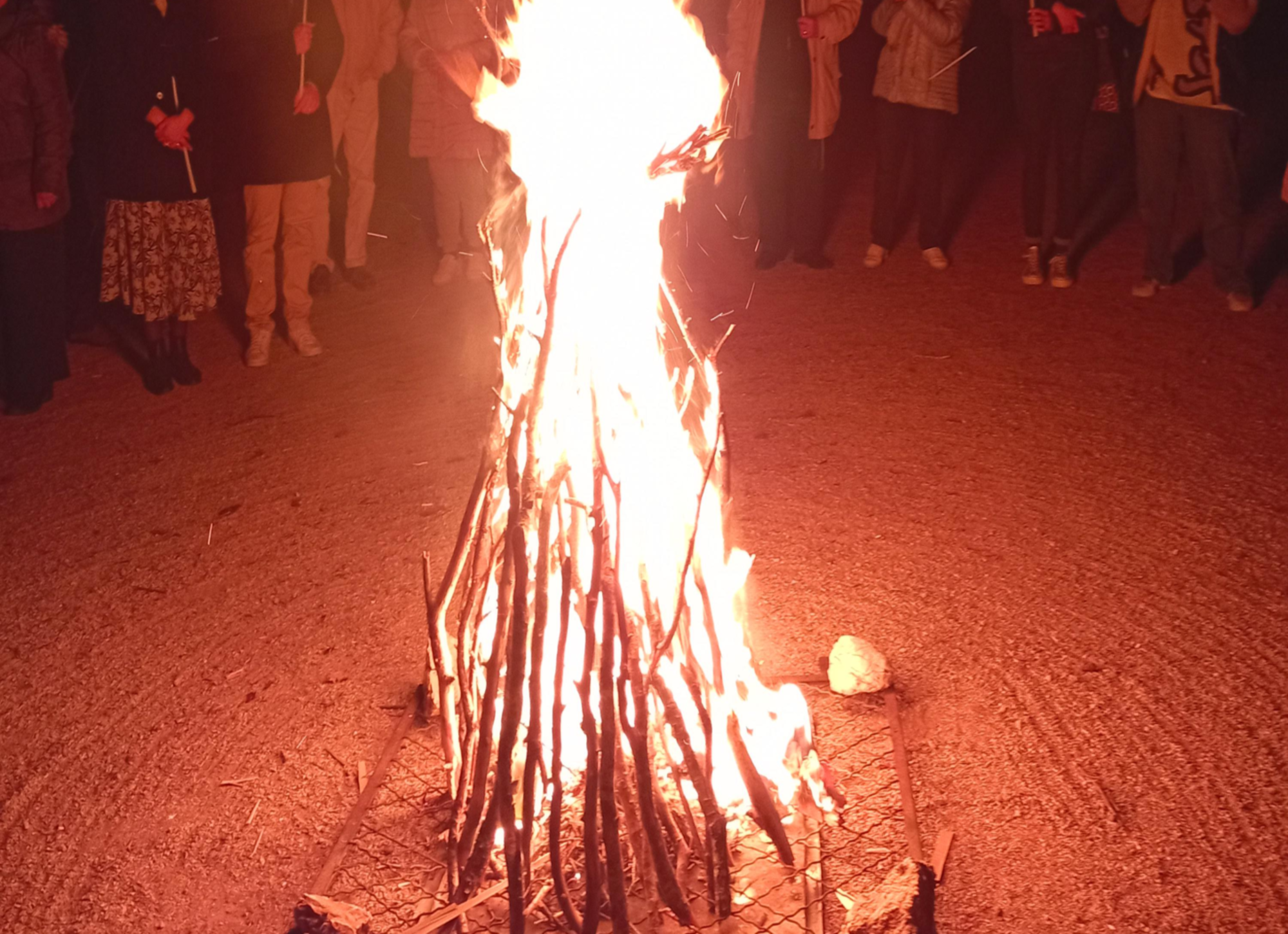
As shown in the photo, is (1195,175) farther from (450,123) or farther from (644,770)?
(644,770)

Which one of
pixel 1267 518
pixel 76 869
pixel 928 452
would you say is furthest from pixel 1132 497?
pixel 76 869

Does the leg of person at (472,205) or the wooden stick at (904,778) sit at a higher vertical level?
the leg of person at (472,205)

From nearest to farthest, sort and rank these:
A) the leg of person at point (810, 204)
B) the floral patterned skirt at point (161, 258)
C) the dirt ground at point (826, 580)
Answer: the dirt ground at point (826, 580) → the floral patterned skirt at point (161, 258) → the leg of person at point (810, 204)

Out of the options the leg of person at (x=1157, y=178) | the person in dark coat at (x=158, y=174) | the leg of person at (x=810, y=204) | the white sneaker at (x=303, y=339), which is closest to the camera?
the person in dark coat at (x=158, y=174)

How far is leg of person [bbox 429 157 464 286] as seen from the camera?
8.34m

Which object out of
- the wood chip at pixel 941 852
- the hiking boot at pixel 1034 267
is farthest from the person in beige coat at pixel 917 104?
the wood chip at pixel 941 852

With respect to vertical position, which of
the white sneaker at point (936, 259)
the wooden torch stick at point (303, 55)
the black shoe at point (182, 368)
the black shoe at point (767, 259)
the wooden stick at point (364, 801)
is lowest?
the wooden stick at point (364, 801)

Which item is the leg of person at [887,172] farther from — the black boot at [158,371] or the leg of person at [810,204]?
the black boot at [158,371]

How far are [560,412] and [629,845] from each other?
1.07 meters

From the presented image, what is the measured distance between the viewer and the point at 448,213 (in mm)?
8414

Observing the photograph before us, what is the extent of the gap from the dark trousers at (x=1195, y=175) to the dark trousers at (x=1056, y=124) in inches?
16.2

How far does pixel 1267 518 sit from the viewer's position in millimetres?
4938

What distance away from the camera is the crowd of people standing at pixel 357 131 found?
6.28 m

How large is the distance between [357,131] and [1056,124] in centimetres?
423
